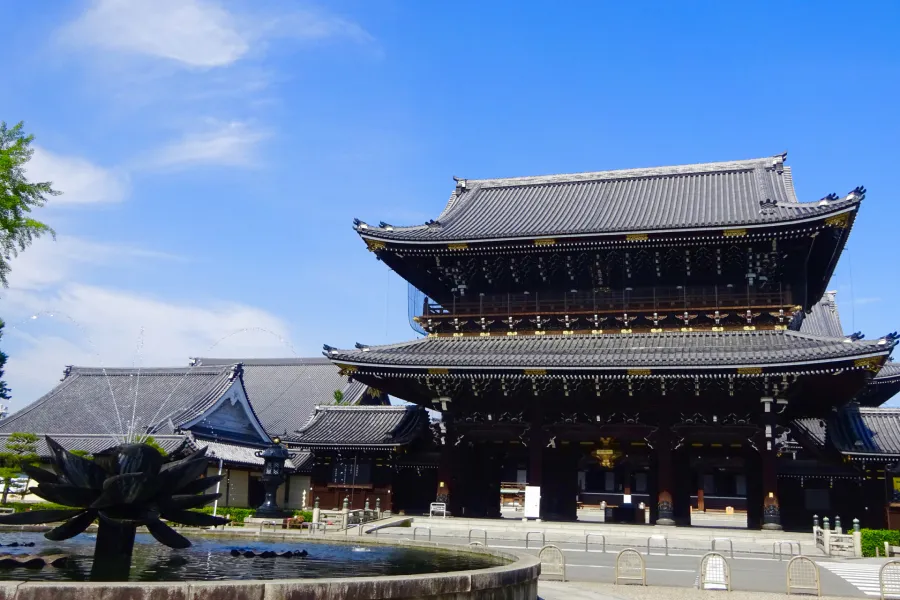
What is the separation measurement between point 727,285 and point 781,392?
4868 millimetres

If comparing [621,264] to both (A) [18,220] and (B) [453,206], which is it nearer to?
(B) [453,206]

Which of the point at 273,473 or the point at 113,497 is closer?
the point at 113,497

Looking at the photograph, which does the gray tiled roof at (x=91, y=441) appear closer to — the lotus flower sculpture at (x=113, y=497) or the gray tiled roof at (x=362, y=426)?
the gray tiled roof at (x=362, y=426)

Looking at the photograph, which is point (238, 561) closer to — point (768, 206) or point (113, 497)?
point (113, 497)

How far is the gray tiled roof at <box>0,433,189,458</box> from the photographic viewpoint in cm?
4200

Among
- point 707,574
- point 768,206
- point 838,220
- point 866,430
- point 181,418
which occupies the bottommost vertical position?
point 707,574

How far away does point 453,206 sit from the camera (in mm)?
39375

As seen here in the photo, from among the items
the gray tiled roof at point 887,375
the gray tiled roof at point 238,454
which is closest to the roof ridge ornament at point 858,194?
the gray tiled roof at point 887,375

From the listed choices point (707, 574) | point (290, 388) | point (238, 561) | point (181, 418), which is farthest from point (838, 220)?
point (290, 388)

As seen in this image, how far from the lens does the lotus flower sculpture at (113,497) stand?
457 inches

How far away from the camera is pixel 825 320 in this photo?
4631 centimetres

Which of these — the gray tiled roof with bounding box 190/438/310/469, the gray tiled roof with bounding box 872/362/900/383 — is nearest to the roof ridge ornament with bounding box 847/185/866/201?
the gray tiled roof with bounding box 872/362/900/383

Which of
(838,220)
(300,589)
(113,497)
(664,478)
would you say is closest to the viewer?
(300,589)

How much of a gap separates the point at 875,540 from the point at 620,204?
679 inches
